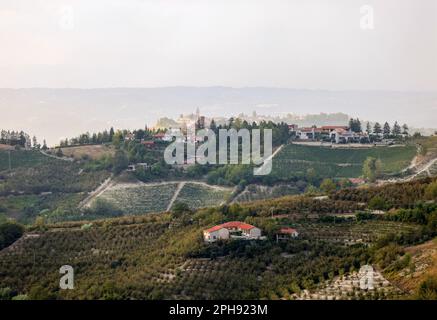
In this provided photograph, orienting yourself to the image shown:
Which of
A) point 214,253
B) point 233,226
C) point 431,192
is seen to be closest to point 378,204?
point 431,192

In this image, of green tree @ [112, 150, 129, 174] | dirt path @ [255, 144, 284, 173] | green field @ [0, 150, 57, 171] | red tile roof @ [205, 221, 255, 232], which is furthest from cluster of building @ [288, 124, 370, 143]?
red tile roof @ [205, 221, 255, 232]

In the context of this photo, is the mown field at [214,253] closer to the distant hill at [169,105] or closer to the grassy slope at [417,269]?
the grassy slope at [417,269]

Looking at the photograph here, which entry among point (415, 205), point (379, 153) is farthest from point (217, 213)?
point (379, 153)

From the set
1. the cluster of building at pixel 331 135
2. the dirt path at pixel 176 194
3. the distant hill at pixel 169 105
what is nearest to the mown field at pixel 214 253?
the dirt path at pixel 176 194

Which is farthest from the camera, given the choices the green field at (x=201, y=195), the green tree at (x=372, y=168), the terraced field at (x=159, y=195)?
the green tree at (x=372, y=168)

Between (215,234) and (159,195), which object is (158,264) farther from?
(159,195)

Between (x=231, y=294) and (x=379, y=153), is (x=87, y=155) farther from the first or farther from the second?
(x=231, y=294)

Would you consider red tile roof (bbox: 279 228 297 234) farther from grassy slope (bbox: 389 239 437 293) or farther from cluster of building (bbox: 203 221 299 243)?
grassy slope (bbox: 389 239 437 293)
